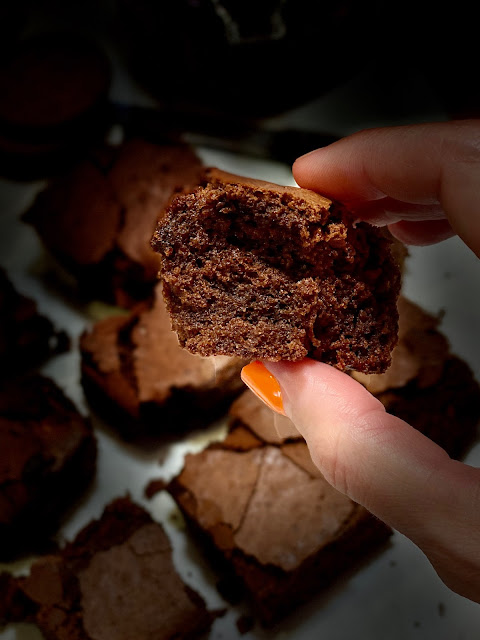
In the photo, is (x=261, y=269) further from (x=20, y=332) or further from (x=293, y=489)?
(x=20, y=332)

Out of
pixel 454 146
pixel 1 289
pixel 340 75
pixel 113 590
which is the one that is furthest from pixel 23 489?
pixel 340 75

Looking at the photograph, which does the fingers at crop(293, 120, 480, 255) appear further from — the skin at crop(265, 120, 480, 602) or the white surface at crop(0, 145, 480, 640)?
the white surface at crop(0, 145, 480, 640)

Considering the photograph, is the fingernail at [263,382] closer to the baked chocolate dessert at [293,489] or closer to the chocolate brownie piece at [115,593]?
the baked chocolate dessert at [293,489]

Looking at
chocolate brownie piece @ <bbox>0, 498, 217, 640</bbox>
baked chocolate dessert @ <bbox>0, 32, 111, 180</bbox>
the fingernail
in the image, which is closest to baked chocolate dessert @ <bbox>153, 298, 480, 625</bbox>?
chocolate brownie piece @ <bbox>0, 498, 217, 640</bbox>

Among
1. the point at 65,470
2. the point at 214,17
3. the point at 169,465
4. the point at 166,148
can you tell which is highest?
the point at 214,17

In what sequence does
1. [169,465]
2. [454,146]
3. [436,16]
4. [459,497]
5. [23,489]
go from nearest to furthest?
1. [459,497]
2. [454,146]
3. [23,489]
4. [169,465]
5. [436,16]

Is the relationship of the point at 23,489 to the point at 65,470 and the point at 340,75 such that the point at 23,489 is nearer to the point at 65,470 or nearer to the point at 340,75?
the point at 65,470

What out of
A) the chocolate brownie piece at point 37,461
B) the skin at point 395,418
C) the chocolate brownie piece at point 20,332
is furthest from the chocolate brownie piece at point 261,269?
the chocolate brownie piece at point 20,332

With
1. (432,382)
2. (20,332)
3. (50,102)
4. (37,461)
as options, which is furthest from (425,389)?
(50,102)
